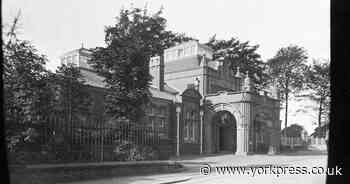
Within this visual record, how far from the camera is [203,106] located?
26609mm

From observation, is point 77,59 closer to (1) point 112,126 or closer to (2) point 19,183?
(1) point 112,126

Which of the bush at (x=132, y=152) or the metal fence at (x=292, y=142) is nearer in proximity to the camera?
the bush at (x=132, y=152)

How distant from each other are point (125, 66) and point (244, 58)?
23.8 m

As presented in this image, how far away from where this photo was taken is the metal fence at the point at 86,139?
316 inches

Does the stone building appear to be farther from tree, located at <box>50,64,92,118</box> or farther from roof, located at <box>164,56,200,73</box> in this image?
tree, located at <box>50,64,92,118</box>

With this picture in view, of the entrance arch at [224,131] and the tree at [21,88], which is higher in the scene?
the tree at [21,88]

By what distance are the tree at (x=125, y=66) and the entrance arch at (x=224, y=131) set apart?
15.3 metres

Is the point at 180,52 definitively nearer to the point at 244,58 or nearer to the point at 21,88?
the point at 244,58

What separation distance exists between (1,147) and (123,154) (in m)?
8.19

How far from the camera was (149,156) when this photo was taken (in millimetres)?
11195

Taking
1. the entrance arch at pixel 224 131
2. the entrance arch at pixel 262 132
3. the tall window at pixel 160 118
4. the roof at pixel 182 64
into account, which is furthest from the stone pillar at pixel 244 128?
the roof at pixel 182 64

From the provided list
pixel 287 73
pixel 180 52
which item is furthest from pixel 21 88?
pixel 180 52

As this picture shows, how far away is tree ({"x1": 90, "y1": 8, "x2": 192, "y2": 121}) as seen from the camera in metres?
11.7

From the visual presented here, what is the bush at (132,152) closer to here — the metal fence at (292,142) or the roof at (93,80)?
the roof at (93,80)
